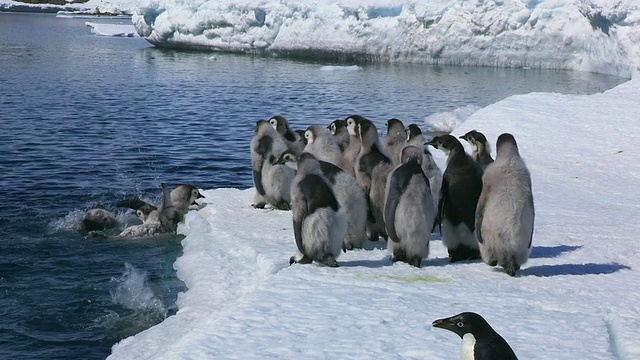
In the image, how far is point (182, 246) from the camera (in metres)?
8.20

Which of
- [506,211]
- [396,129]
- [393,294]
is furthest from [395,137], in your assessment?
[393,294]

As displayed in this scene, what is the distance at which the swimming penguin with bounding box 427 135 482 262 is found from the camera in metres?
6.29

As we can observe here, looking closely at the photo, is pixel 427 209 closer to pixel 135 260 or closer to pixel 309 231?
pixel 309 231

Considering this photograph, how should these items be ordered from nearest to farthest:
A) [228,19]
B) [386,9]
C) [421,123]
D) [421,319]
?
[421,319]
[421,123]
[386,9]
[228,19]

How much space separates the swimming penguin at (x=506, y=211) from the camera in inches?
228

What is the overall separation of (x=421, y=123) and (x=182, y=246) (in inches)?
484

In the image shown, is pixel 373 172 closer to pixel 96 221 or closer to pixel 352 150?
pixel 352 150

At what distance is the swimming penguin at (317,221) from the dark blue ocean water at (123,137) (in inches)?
46.7

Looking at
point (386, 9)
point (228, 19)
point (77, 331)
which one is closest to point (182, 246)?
point (77, 331)

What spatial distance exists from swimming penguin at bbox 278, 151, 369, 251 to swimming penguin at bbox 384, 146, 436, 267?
513 millimetres

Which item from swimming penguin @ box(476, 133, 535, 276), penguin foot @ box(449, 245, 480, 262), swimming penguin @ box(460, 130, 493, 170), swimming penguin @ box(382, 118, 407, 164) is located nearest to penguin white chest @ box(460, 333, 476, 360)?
swimming penguin @ box(476, 133, 535, 276)

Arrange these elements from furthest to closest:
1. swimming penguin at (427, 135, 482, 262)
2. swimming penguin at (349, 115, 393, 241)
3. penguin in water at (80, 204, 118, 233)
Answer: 1. penguin in water at (80, 204, 118, 233)
2. swimming penguin at (349, 115, 393, 241)
3. swimming penguin at (427, 135, 482, 262)

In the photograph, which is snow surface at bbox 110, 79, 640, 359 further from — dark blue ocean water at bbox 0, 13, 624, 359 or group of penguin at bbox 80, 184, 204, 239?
dark blue ocean water at bbox 0, 13, 624, 359

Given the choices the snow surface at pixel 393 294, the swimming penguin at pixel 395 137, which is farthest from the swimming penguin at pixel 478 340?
the swimming penguin at pixel 395 137
